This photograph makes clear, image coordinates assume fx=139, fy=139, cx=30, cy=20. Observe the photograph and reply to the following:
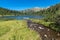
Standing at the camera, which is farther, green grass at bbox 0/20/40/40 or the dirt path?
the dirt path

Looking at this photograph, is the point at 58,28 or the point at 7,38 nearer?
the point at 7,38

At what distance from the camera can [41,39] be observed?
3181cm

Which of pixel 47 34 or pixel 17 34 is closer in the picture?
pixel 17 34

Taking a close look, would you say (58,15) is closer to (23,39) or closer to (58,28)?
(58,28)

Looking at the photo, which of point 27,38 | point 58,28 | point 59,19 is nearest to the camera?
point 27,38

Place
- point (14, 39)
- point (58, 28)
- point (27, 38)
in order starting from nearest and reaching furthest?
point (14, 39) < point (27, 38) < point (58, 28)

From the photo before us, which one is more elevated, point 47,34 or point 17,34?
point 17,34

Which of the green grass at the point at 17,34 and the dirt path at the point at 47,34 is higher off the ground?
the green grass at the point at 17,34

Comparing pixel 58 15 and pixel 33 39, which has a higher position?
pixel 58 15

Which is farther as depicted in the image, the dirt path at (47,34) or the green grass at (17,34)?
the dirt path at (47,34)

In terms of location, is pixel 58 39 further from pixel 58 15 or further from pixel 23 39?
pixel 58 15

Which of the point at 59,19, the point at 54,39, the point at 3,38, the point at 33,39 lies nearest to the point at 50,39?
the point at 54,39

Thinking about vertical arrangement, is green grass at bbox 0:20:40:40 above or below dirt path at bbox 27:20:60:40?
above

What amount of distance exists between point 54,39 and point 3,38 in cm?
1204
